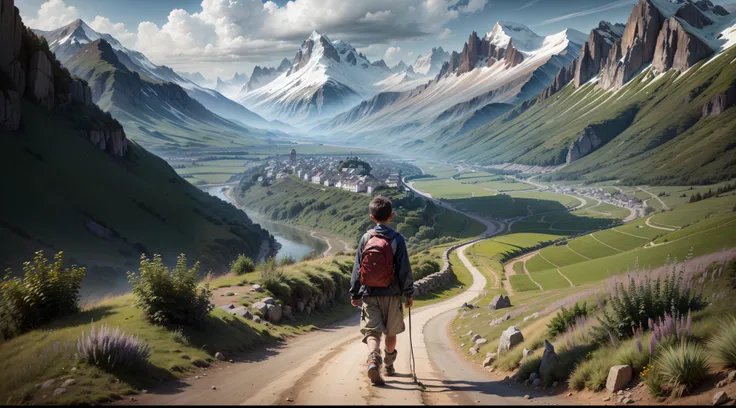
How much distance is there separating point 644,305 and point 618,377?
2155mm

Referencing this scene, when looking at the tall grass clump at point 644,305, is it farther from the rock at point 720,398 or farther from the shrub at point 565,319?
the rock at point 720,398

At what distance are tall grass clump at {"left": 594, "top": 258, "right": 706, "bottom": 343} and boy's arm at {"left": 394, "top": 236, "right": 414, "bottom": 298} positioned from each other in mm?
3871

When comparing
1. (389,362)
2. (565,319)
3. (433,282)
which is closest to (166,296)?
(389,362)

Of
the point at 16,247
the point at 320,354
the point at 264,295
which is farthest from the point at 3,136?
the point at 320,354

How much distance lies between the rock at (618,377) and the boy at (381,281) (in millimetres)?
3731

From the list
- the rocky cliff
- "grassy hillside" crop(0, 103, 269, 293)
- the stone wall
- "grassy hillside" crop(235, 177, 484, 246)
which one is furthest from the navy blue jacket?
"grassy hillside" crop(235, 177, 484, 246)

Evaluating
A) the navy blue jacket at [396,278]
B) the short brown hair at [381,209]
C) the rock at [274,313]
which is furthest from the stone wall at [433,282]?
the short brown hair at [381,209]

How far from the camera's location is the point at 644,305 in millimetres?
9617

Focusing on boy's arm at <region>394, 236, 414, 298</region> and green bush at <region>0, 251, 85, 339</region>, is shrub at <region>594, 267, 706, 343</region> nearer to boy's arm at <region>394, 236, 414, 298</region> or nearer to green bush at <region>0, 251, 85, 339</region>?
boy's arm at <region>394, 236, 414, 298</region>

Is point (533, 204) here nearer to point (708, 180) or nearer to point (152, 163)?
point (708, 180)

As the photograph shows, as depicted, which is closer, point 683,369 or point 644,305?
point 683,369

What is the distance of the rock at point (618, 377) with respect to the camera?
8.09m

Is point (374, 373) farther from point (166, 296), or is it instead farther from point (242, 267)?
point (242, 267)

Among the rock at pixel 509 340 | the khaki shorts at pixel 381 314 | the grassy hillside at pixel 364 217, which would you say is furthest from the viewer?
the grassy hillside at pixel 364 217
